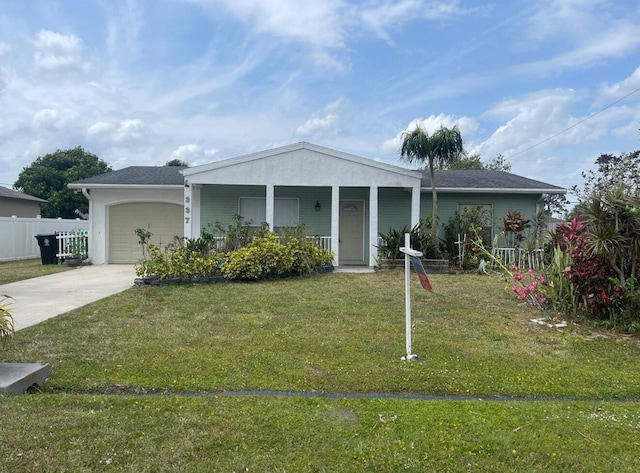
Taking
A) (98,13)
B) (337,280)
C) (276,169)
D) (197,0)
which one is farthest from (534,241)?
(98,13)

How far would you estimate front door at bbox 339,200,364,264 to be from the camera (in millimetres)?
15391

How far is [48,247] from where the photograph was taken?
49.0 feet

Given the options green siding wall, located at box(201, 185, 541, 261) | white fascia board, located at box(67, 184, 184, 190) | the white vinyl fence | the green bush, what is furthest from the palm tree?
the white vinyl fence

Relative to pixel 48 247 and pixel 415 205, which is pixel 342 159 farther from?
pixel 48 247

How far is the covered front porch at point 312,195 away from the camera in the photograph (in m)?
13.3

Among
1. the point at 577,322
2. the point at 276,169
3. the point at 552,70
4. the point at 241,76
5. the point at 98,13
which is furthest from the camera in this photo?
the point at 241,76

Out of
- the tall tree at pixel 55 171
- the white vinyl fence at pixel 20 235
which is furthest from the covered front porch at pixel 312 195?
the tall tree at pixel 55 171

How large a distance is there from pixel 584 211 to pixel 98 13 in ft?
37.4

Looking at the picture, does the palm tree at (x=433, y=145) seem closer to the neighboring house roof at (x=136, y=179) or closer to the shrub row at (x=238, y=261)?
the shrub row at (x=238, y=261)

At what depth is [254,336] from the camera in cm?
586

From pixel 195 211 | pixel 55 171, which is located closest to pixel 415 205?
pixel 195 211

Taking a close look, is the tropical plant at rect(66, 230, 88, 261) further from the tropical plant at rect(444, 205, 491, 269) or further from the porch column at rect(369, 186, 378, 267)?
the tropical plant at rect(444, 205, 491, 269)

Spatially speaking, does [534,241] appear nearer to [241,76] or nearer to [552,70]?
[552,70]

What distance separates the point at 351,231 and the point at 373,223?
1.94m
